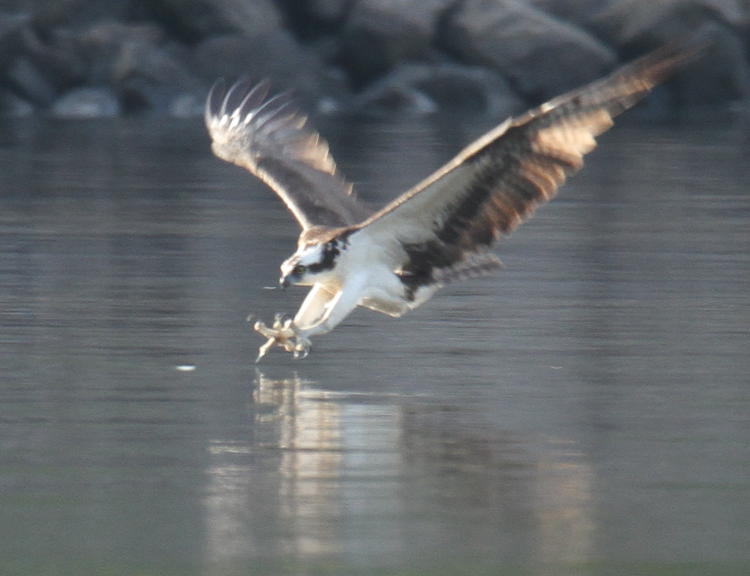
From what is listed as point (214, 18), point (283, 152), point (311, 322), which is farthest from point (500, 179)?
point (214, 18)

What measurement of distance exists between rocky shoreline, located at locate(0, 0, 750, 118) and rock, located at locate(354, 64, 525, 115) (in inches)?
0.9

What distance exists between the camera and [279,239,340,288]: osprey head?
8.66m

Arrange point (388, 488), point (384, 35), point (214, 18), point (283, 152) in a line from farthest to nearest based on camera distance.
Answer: point (214, 18) → point (384, 35) → point (283, 152) → point (388, 488)

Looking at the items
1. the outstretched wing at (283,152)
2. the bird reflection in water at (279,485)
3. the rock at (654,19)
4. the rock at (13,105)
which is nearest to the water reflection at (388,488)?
the bird reflection in water at (279,485)

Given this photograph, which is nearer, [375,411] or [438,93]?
[375,411]

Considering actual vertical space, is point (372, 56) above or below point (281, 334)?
above

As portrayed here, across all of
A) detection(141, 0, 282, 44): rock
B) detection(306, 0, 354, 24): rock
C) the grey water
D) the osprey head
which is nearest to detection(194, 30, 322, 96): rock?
detection(141, 0, 282, 44): rock

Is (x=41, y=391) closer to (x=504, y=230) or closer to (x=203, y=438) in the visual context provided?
(x=203, y=438)

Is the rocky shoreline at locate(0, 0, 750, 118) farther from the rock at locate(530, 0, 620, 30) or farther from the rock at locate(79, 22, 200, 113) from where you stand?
the rock at locate(530, 0, 620, 30)

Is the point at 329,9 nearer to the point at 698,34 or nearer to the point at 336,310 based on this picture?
the point at 698,34

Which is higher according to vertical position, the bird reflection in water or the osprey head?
the osprey head

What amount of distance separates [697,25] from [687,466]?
24663 millimetres

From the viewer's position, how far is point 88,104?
96.7 feet

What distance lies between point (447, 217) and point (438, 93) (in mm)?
21743
